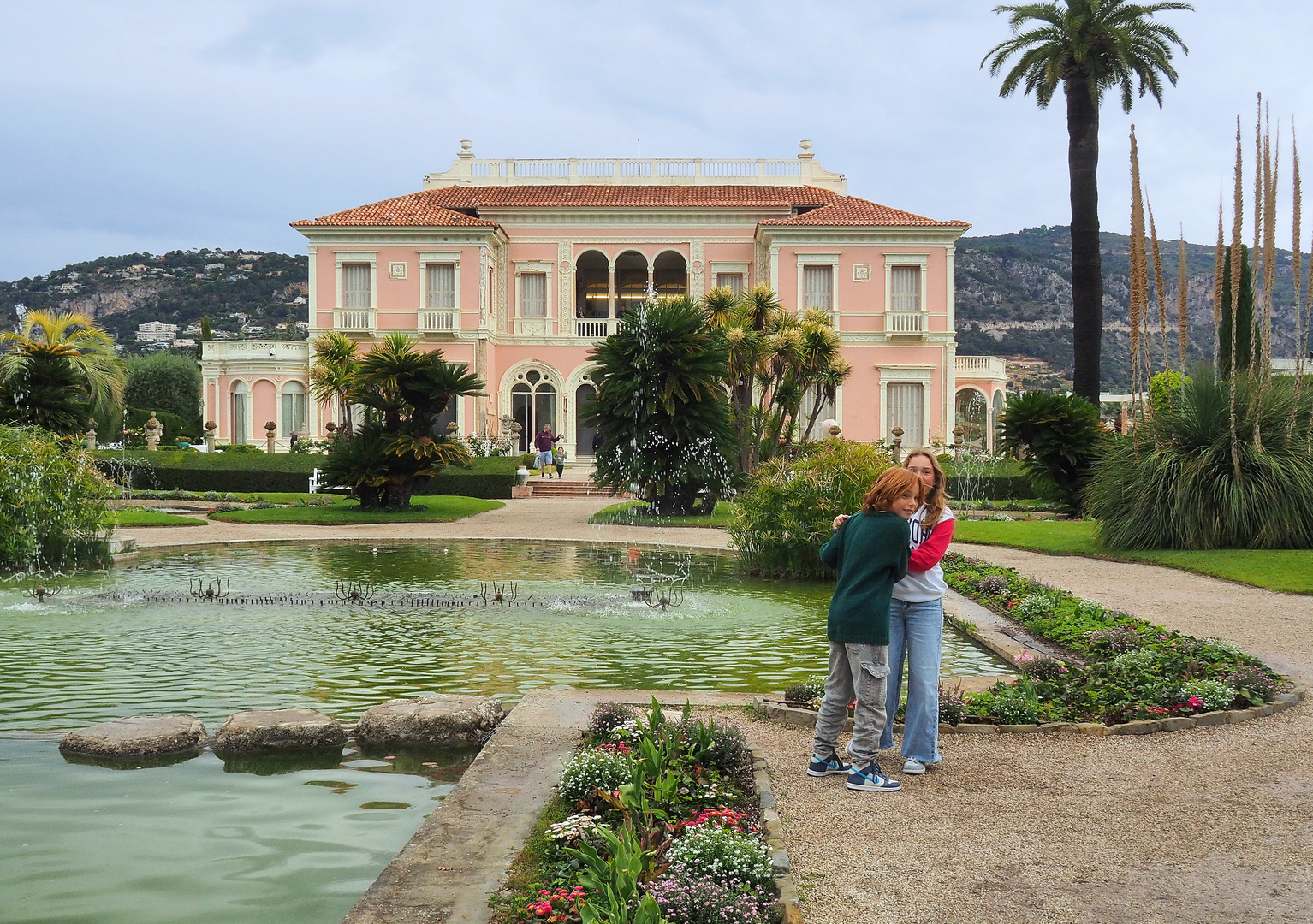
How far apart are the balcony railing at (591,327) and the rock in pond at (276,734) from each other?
35.6 m

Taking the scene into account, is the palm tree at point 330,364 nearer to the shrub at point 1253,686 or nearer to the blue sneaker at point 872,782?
the shrub at point 1253,686

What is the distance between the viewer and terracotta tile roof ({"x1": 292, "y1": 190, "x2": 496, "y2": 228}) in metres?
39.0

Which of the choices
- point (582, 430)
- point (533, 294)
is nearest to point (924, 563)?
point (582, 430)

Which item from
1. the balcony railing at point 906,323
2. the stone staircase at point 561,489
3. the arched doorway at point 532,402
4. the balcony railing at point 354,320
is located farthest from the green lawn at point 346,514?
the balcony railing at point 906,323

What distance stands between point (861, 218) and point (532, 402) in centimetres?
1362

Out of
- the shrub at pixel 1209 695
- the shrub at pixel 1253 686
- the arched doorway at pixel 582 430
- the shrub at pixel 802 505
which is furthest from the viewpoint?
the arched doorway at pixel 582 430

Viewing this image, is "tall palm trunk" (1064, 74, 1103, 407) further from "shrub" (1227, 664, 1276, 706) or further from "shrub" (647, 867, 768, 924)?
"shrub" (647, 867, 768, 924)

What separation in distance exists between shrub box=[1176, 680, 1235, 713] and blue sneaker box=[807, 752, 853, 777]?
8.48 ft

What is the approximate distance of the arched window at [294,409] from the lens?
40438mm

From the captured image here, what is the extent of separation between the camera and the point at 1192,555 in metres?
14.2

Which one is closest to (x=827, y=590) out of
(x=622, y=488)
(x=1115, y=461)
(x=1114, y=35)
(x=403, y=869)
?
(x=1115, y=461)

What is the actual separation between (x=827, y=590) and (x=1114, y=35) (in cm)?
2444

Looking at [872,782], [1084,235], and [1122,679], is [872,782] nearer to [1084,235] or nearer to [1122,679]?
[1122,679]

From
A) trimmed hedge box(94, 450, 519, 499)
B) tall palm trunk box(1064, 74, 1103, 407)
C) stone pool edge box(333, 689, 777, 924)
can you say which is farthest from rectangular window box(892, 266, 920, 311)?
stone pool edge box(333, 689, 777, 924)
